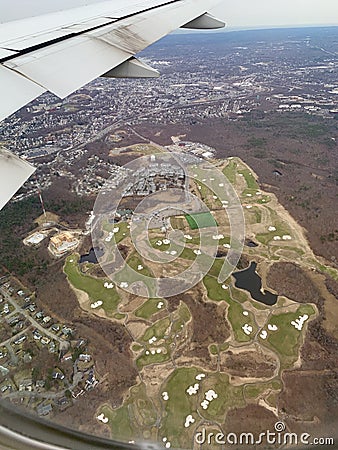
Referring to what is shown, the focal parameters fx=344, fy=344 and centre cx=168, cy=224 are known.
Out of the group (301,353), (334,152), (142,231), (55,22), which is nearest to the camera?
(55,22)

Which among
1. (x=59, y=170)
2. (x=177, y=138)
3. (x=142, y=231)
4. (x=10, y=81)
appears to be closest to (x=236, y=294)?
(x=142, y=231)

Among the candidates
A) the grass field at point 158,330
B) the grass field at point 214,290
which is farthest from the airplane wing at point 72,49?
the grass field at point 214,290

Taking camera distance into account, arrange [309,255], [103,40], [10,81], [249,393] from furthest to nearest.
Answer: [309,255] < [249,393] < [103,40] < [10,81]

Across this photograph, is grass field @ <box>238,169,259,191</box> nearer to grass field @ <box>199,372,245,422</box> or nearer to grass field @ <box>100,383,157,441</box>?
grass field @ <box>199,372,245,422</box>

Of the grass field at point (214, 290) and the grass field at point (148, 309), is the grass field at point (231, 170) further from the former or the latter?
the grass field at point (148, 309)

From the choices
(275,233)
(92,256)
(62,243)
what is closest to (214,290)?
(275,233)

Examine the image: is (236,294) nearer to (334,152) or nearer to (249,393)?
(249,393)

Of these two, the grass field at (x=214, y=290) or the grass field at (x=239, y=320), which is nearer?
the grass field at (x=239, y=320)
